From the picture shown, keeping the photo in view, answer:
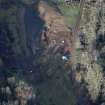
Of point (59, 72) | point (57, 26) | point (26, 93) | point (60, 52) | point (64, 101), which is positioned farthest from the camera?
point (57, 26)

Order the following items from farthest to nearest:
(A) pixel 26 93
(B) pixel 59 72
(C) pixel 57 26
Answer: (C) pixel 57 26 < (B) pixel 59 72 < (A) pixel 26 93

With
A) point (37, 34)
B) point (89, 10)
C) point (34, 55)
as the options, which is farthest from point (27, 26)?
point (89, 10)

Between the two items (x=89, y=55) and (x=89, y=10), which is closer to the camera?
(x=89, y=55)

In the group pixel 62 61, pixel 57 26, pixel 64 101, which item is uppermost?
pixel 57 26

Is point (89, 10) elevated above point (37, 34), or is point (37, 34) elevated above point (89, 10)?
point (89, 10)

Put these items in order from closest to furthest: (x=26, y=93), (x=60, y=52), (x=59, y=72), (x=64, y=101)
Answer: (x=26, y=93)
(x=64, y=101)
(x=59, y=72)
(x=60, y=52)

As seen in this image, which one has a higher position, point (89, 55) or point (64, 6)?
point (64, 6)

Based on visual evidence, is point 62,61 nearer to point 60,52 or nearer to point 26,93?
point 60,52

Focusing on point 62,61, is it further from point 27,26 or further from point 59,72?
point 27,26

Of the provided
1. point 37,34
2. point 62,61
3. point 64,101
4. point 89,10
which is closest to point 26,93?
point 64,101
